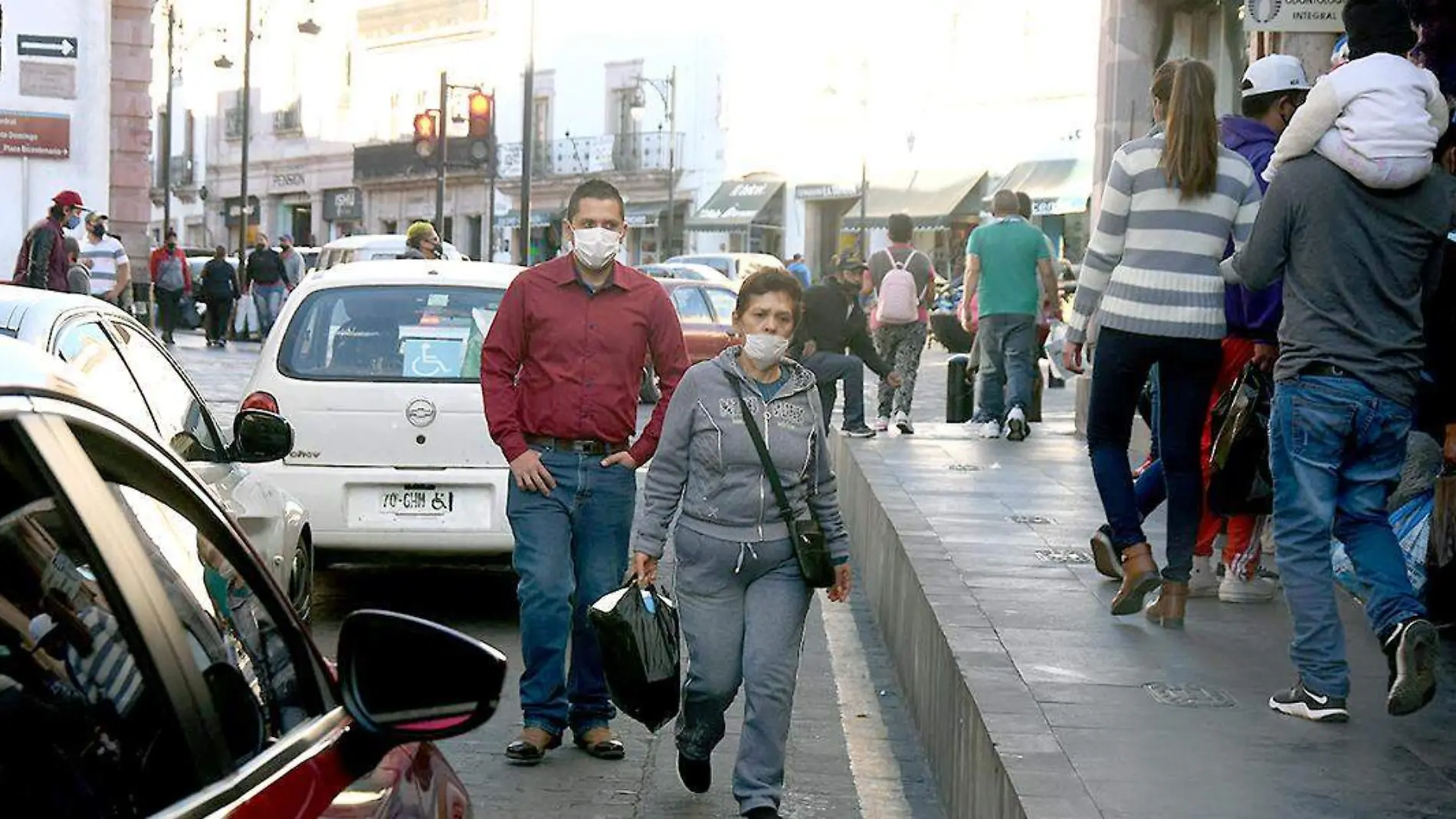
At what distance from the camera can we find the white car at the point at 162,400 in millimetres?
6504

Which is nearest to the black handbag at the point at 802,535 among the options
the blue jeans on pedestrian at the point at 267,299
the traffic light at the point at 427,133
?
the traffic light at the point at 427,133

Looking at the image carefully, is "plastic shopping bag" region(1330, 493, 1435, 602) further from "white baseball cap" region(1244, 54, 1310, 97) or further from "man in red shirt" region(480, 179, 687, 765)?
"man in red shirt" region(480, 179, 687, 765)

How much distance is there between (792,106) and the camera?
54.9m

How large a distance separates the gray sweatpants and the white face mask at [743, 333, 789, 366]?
51 centimetres

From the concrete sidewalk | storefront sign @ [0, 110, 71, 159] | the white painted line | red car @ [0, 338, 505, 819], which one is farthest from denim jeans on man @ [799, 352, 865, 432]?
storefront sign @ [0, 110, 71, 159]

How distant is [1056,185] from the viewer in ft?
142

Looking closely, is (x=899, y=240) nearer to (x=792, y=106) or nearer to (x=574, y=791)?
(x=574, y=791)

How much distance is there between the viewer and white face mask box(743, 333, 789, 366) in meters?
6.20

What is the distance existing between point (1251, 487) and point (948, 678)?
5.02 ft

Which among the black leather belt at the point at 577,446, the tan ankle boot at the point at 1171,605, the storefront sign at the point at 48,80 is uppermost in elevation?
the storefront sign at the point at 48,80

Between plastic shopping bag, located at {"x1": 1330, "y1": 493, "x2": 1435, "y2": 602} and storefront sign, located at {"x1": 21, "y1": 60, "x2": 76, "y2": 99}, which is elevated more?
storefront sign, located at {"x1": 21, "y1": 60, "x2": 76, "y2": 99}

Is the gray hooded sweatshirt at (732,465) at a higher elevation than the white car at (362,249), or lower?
lower

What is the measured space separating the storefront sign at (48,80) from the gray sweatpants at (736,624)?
27345 millimetres

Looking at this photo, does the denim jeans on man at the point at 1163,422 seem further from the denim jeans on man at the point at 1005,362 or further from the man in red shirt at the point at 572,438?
the denim jeans on man at the point at 1005,362
